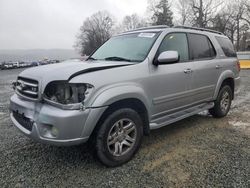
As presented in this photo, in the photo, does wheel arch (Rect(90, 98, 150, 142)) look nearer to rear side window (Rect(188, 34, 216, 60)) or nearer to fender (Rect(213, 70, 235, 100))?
rear side window (Rect(188, 34, 216, 60))

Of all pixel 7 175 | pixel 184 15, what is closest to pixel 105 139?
pixel 7 175

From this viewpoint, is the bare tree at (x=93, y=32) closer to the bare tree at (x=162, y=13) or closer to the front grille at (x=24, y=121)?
the bare tree at (x=162, y=13)

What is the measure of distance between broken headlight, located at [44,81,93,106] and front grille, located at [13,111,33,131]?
0.46 m

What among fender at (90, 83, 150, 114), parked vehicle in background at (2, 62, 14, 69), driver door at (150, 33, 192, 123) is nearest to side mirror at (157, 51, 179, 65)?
Answer: driver door at (150, 33, 192, 123)

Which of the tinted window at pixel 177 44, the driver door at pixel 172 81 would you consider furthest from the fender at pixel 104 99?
the tinted window at pixel 177 44

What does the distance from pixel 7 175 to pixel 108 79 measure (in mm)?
1729

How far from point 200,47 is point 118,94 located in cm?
240

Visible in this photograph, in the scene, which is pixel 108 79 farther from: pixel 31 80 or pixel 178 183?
pixel 178 183

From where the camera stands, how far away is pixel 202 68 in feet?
15.5

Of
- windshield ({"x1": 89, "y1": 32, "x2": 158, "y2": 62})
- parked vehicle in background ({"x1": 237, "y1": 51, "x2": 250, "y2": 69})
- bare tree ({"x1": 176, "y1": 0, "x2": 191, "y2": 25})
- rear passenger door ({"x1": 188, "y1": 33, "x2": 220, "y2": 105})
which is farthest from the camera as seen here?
bare tree ({"x1": 176, "y1": 0, "x2": 191, "y2": 25})

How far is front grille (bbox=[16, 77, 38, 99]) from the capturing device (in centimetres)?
319

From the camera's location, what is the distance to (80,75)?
3045 mm

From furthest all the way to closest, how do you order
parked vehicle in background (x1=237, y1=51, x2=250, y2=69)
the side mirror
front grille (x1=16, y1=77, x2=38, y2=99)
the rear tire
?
parked vehicle in background (x1=237, y1=51, x2=250, y2=69) < the rear tire < the side mirror < front grille (x1=16, y1=77, x2=38, y2=99)

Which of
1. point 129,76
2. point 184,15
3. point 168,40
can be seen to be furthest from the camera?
point 184,15
